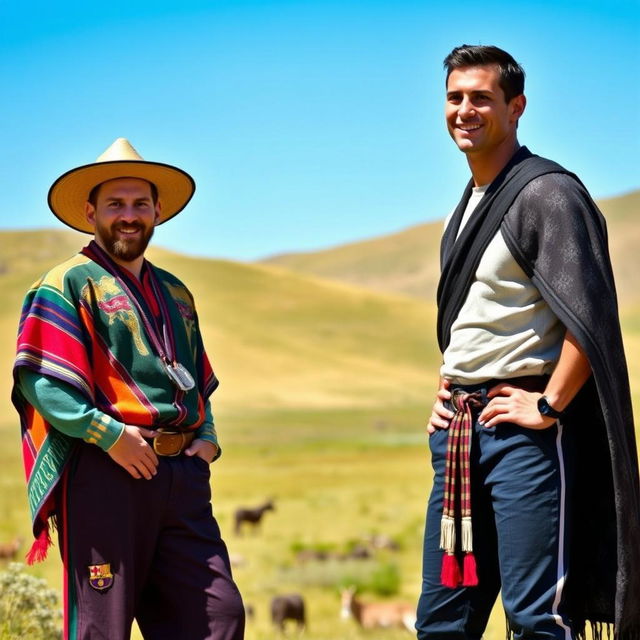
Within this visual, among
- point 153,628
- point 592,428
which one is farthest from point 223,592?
Answer: point 592,428

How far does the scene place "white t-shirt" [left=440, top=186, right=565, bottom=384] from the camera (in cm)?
359

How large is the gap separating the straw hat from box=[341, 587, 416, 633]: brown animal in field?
9486 mm

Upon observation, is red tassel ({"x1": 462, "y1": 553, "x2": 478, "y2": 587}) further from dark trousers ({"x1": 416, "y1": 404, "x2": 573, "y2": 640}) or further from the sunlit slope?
the sunlit slope

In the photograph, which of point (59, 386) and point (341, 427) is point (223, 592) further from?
point (341, 427)

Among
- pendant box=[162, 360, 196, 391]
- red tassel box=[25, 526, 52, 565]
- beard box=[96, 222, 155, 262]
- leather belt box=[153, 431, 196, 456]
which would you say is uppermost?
beard box=[96, 222, 155, 262]

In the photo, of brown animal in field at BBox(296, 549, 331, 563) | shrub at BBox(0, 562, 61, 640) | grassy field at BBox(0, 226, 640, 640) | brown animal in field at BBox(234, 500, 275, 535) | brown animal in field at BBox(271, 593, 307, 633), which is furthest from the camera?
brown animal in field at BBox(234, 500, 275, 535)

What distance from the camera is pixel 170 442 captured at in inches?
155

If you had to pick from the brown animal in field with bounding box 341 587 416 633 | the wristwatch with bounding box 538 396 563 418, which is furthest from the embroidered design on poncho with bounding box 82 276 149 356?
the brown animal in field with bounding box 341 587 416 633

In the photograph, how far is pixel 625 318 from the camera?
418ft

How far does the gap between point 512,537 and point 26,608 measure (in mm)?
2647

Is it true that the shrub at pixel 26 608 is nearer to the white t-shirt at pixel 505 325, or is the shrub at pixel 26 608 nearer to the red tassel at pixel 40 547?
the red tassel at pixel 40 547

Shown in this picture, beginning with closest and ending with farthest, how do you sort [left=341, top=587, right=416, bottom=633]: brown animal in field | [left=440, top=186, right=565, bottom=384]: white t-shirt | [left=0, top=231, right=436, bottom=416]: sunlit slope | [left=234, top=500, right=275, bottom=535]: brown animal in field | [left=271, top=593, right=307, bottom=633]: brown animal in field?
[left=440, top=186, right=565, bottom=384]: white t-shirt < [left=271, top=593, right=307, bottom=633]: brown animal in field < [left=341, top=587, right=416, bottom=633]: brown animal in field < [left=234, top=500, right=275, bottom=535]: brown animal in field < [left=0, top=231, right=436, bottom=416]: sunlit slope

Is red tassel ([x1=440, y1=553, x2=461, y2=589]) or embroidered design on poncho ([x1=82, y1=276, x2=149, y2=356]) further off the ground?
embroidered design on poncho ([x1=82, y1=276, x2=149, y2=356])

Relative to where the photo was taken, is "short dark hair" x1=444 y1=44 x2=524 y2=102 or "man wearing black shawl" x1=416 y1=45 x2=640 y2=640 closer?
"man wearing black shawl" x1=416 y1=45 x2=640 y2=640
